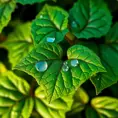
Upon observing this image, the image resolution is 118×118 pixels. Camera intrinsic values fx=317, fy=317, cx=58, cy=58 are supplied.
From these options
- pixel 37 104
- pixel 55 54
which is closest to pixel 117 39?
pixel 55 54

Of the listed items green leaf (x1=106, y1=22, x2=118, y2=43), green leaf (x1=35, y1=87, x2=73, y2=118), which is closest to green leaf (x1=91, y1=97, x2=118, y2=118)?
green leaf (x1=35, y1=87, x2=73, y2=118)

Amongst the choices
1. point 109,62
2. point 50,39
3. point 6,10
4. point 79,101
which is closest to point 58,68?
point 50,39

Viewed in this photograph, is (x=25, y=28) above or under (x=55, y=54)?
under

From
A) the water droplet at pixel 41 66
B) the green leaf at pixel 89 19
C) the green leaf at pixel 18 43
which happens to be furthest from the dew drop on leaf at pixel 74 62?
the green leaf at pixel 18 43

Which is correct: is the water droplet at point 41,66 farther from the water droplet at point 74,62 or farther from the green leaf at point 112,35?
the green leaf at point 112,35

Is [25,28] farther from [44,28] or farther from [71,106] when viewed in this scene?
[71,106]

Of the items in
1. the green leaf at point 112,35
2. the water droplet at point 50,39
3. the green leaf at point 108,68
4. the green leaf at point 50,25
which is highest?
the green leaf at point 50,25
